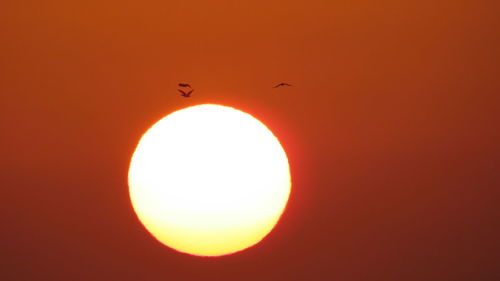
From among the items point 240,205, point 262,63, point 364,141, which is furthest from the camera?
point 364,141

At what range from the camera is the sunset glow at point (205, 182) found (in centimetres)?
154

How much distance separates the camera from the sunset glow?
1535 millimetres

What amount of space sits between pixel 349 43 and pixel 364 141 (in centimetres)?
39

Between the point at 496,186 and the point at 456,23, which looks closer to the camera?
the point at 456,23

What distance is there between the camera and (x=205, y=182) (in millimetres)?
1537

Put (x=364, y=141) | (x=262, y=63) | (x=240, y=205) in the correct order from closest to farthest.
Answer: (x=240, y=205) < (x=262, y=63) < (x=364, y=141)

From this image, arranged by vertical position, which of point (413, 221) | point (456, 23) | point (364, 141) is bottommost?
point (413, 221)

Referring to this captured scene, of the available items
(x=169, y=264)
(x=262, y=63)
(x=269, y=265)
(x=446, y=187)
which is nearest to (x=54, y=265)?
(x=169, y=264)

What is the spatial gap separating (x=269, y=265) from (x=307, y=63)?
83 cm

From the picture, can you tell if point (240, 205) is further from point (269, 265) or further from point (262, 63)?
point (269, 265)

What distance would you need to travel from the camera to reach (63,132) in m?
2.46

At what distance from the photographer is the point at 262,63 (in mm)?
2348

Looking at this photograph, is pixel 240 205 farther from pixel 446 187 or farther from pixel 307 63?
pixel 446 187

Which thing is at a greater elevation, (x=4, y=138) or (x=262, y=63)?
(x=262, y=63)
